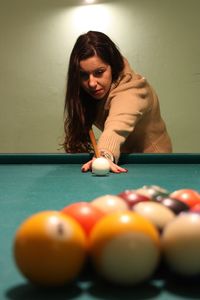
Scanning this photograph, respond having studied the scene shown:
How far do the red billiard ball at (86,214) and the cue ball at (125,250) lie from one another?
68 mm

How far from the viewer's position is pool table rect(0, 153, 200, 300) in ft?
2.52

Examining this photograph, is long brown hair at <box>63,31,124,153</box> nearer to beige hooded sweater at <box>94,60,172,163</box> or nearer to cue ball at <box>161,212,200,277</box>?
beige hooded sweater at <box>94,60,172,163</box>

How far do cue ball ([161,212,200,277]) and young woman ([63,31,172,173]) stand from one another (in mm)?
1756

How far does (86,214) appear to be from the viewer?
0.88 metres

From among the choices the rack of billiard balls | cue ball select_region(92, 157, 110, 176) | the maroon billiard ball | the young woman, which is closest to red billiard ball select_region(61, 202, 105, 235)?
the rack of billiard balls

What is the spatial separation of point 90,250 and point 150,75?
13.9 feet

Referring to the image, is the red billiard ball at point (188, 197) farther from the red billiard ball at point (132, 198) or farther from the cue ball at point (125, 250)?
the cue ball at point (125, 250)

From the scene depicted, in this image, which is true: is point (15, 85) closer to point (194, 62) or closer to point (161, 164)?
point (194, 62)

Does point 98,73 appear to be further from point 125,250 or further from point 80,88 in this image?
point 125,250

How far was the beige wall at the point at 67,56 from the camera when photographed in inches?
191

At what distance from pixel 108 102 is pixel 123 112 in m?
0.28

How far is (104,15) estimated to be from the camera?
488 cm

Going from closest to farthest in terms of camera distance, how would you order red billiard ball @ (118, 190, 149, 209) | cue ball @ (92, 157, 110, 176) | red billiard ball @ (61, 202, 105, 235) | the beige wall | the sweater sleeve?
1. red billiard ball @ (61, 202, 105, 235)
2. red billiard ball @ (118, 190, 149, 209)
3. cue ball @ (92, 157, 110, 176)
4. the sweater sleeve
5. the beige wall

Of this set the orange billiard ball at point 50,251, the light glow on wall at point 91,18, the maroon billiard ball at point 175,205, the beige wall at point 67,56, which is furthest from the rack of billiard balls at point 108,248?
the light glow on wall at point 91,18
